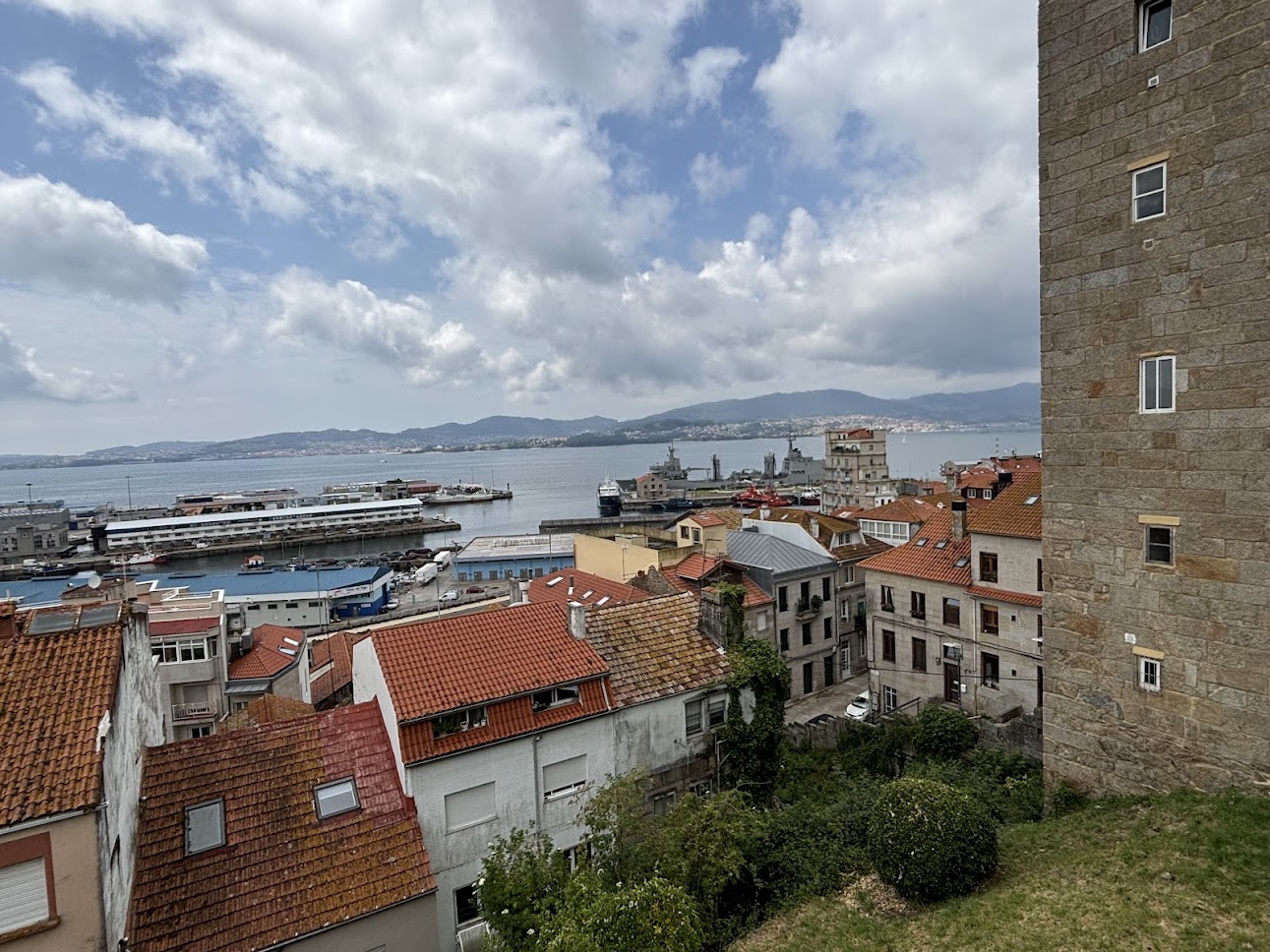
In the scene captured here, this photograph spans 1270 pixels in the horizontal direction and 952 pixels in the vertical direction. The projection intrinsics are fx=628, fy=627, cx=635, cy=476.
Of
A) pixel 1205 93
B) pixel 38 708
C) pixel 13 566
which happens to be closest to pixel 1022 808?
pixel 1205 93

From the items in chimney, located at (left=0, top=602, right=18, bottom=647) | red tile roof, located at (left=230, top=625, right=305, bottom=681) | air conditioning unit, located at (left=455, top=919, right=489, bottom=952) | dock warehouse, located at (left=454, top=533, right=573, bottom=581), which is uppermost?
chimney, located at (left=0, top=602, right=18, bottom=647)

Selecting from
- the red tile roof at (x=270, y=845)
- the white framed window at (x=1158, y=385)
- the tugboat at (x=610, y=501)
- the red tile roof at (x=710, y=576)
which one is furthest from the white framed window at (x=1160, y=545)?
the tugboat at (x=610, y=501)

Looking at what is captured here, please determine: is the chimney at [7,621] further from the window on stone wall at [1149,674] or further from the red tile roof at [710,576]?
the red tile roof at [710,576]

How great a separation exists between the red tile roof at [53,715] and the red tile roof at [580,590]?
58.5 feet

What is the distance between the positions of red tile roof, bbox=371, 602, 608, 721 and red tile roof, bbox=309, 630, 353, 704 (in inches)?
673

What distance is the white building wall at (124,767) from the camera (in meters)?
8.98

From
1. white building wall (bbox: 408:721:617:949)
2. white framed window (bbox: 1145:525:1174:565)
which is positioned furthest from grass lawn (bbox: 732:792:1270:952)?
white building wall (bbox: 408:721:617:949)

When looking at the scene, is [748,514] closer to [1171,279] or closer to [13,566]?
[1171,279]

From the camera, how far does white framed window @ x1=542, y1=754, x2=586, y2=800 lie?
569 inches

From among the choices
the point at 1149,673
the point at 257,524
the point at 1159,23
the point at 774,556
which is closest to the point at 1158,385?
the point at 1149,673

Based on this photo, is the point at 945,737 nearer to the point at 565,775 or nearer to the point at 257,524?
the point at 565,775

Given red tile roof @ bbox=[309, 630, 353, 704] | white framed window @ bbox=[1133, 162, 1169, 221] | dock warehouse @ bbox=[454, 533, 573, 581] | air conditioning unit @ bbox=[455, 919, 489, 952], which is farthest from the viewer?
dock warehouse @ bbox=[454, 533, 573, 581]

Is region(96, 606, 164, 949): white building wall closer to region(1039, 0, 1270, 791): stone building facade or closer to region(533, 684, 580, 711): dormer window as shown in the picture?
region(533, 684, 580, 711): dormer window

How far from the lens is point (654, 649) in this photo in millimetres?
17141
